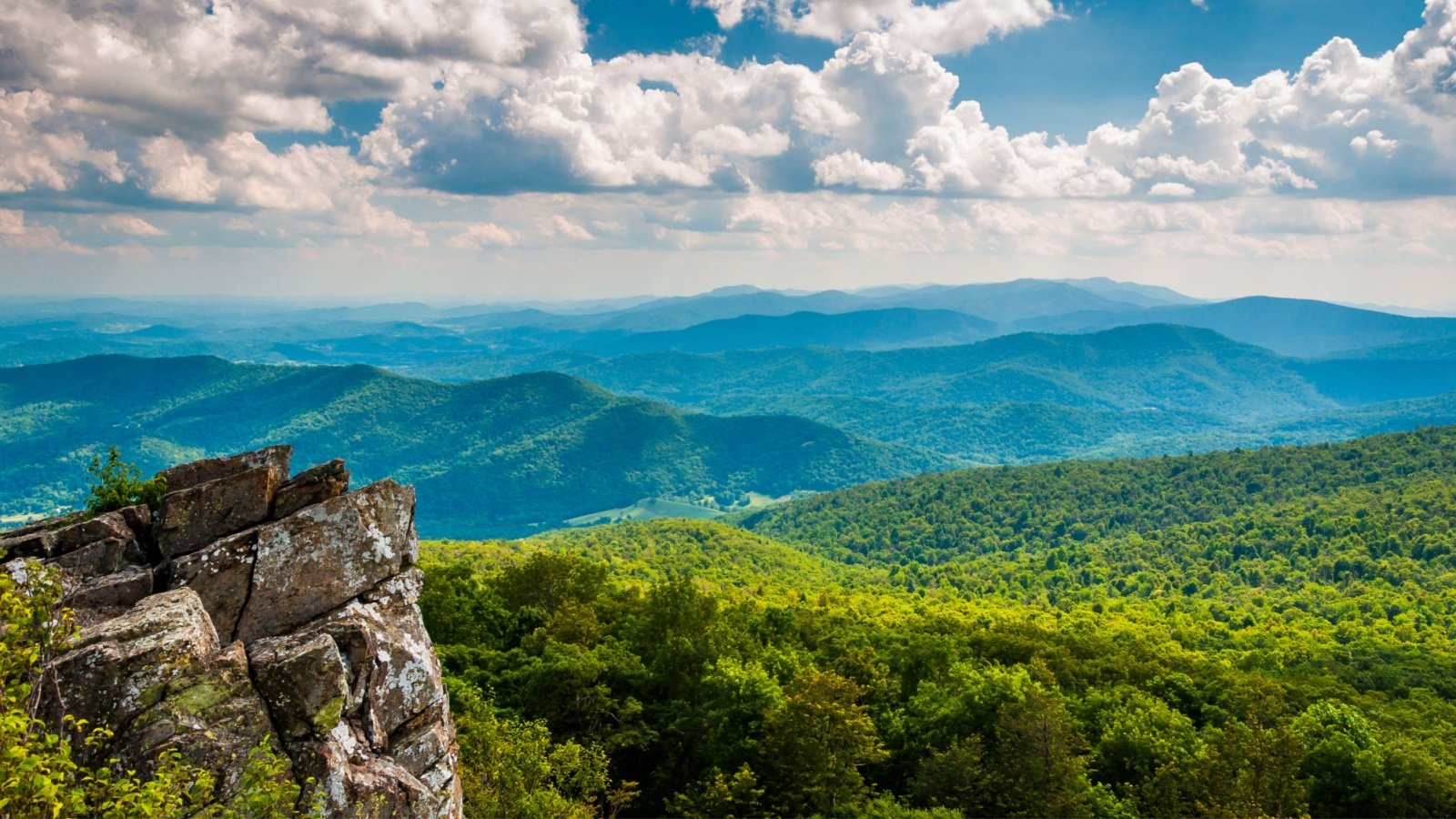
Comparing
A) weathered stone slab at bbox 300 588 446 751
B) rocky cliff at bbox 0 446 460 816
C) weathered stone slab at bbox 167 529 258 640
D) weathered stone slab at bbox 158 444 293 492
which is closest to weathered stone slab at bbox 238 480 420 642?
rocky cliff at bbox 0 446 460 816

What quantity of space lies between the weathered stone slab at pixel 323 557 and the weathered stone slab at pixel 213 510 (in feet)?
4.45

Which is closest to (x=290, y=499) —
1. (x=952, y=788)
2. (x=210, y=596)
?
(x=210, y=596)

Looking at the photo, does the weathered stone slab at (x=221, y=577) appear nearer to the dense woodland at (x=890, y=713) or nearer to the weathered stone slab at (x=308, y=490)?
the weathered stone slab at (x=308, y=490)

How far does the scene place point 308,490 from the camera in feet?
76.0

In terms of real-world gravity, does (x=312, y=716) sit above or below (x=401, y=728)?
above

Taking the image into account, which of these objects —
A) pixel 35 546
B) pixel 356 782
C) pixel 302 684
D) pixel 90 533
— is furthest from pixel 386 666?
pixel 35 546

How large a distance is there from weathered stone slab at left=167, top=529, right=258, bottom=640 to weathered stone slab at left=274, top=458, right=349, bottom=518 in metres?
1.71

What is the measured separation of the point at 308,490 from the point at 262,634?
4.23 metres

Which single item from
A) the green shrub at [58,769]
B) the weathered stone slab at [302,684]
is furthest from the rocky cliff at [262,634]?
the green shrub at [58,769]

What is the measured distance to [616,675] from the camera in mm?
46094

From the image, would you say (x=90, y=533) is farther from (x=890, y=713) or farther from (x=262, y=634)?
(x=890, y=713)

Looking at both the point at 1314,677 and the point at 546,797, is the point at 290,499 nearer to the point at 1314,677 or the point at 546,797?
the point at 546,797

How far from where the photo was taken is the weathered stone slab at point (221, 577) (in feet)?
66.7

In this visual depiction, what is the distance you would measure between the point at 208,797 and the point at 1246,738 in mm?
45020
